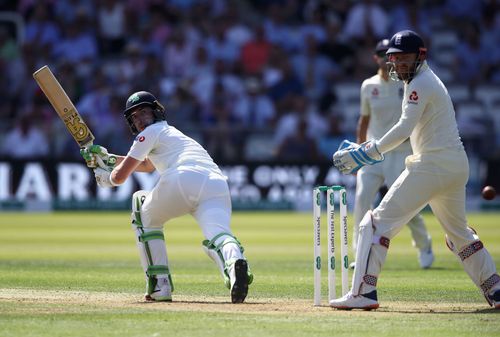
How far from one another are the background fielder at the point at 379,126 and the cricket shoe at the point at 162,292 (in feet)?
10.3

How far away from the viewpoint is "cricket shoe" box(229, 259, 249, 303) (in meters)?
6.89

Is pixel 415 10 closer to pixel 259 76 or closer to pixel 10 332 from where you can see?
pixel 259 76

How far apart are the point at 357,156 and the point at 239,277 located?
3.60 ft

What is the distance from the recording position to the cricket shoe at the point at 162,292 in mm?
7320

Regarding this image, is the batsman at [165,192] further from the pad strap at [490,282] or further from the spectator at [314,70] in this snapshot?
the spectator at [314,70]

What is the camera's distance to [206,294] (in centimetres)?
801

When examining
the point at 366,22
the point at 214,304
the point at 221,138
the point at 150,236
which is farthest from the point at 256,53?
the point at 214,304

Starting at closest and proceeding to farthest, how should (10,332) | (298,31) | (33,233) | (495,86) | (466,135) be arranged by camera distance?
1. (10,332)
2. (33,233)
3. (466,135)
4. (495,86)
5. (298,31)

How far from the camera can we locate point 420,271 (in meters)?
10.2

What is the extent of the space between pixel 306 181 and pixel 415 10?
4.51 m

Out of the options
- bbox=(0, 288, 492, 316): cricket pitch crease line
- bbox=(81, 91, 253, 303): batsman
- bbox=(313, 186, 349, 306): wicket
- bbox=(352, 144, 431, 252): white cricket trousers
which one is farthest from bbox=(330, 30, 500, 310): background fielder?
bbox=(352, 144, 431, 252): white cricket trousers

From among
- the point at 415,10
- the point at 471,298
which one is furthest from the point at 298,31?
the point at 471,298

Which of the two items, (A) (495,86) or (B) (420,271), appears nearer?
(B) (420,271)

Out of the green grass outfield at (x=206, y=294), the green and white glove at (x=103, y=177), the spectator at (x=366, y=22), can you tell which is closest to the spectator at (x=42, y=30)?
the spectator at (x=366, y=22)
